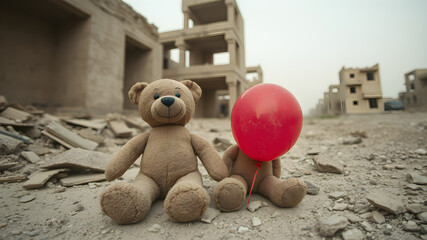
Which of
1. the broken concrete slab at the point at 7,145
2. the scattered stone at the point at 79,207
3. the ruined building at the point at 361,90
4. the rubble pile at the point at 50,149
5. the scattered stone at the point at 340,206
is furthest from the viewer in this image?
the ruined building at the point at 361,90

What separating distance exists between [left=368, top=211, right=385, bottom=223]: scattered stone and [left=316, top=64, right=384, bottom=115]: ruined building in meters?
12.6

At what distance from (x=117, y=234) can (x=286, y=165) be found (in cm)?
221

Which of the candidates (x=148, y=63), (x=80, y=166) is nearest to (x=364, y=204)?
(x=80, y=166)

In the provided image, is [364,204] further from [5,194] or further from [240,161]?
[5,194]

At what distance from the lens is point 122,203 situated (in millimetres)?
1115

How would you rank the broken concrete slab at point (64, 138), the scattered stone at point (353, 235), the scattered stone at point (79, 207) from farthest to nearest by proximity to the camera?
1. the broken concrete slab at point (64, 138)
2. the scattered stone at point (79, 207)
3. the scattered stone at point (353, 235)

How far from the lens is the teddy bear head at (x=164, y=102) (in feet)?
4.68

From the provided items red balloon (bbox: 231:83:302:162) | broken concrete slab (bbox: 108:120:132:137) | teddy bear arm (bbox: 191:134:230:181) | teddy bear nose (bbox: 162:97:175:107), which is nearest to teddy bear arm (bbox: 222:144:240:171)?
teddy bear arm (bbox: 191:134:230:181)

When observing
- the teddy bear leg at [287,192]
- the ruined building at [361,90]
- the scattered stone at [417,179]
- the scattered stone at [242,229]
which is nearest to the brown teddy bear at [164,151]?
the scattered stone at [242,229]

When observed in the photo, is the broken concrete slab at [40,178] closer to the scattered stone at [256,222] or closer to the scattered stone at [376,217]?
the scattered stone at [256,222]

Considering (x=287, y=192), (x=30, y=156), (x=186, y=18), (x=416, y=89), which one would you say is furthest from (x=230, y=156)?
(x=416, y=89)

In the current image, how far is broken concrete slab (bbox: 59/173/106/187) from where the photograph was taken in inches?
76.6

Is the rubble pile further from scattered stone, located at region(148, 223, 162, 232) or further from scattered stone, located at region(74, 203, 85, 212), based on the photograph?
scattered stone, located at region(148, 223, 162, 232)

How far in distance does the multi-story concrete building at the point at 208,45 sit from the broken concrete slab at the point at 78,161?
8086 millimetres
